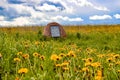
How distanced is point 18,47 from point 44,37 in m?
11.6

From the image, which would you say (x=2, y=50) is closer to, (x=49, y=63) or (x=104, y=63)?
(x=49, y=63)

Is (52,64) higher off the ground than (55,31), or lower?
higher

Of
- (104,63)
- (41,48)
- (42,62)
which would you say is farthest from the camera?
(41,48)

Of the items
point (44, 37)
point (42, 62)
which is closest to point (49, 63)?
point (42, 62)

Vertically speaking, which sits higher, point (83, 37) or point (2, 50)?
point (2, 50)

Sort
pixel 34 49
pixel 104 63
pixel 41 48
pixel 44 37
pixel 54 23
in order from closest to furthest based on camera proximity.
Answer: pixel 104 63 < pixel 34 49 < pixel 41 48 < pixel 44 37 < pixel 54 23

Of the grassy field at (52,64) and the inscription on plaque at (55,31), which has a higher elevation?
the grassy field at (52,64)

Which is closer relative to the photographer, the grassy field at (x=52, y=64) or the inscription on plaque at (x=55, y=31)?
the grassy field at (x=52, y=64)

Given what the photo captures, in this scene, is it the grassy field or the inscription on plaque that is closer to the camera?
the grassy field

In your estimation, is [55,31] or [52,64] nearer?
[52,64]

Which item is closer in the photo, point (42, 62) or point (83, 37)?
point (42, 62)

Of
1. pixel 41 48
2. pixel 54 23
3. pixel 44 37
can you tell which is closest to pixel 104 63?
pixel 41 48

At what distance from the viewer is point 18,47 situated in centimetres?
653

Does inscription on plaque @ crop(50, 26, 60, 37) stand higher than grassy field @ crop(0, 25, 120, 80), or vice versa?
grassy field @ crop(0, 25, 120, 80)
